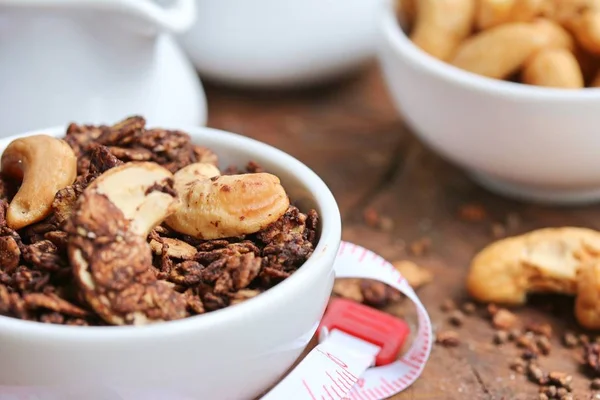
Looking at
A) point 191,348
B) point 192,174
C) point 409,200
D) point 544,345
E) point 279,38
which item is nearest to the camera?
point 191,348

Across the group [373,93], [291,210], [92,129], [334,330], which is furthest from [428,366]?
[373,93]

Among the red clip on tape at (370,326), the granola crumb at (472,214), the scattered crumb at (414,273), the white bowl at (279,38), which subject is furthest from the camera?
the white bowl at (279,38)

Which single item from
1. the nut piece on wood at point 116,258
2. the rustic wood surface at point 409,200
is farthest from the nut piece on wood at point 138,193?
the rustic wood surface at point 409,200

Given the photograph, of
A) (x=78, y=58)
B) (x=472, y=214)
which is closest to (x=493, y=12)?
(x=472, y=214)

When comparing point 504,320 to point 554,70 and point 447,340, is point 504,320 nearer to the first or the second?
point 447,340

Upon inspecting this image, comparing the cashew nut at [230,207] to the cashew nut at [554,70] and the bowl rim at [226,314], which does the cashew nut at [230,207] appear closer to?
the bowl rim at [226,314]

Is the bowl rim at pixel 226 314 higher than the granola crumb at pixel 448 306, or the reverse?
the bowl rim at pixel 226 314

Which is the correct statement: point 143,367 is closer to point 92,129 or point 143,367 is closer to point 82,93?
point 92,129
